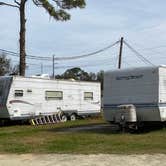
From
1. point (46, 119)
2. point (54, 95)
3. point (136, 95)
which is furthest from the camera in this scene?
point (54, 95)

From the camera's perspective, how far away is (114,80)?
22219 mm

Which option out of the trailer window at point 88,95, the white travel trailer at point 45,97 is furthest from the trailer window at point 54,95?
the trailer window at point 88,95

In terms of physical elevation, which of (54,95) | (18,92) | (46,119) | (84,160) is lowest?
(84,160)

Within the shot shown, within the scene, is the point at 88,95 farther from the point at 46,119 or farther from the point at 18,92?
the point at 18,92

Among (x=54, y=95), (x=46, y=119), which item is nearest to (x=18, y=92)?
(x=46, y=119)

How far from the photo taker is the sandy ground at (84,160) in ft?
41.0

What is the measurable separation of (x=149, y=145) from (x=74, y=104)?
16.1 metres

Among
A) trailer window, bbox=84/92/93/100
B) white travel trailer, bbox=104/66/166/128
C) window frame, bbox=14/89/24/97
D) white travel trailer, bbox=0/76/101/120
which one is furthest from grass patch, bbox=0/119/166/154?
trailer window, bbox=84/92/93/100

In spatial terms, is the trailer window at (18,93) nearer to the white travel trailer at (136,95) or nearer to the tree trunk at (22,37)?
the tree trunk at (22,37)

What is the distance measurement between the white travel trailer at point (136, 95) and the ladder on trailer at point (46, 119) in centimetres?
737

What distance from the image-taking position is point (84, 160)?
13078 millimetres

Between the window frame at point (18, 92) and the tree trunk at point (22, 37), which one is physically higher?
the tree trunk at point (22, 37)

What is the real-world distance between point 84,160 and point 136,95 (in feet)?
28.7

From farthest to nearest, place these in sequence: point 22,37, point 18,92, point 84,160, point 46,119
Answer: point 22,37 < point 46,119 < point 18,92 < point 84,160
